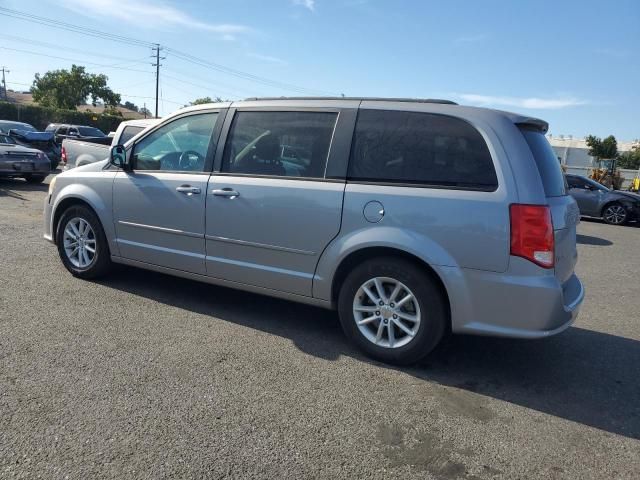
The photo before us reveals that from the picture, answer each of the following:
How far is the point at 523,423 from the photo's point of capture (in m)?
3.22

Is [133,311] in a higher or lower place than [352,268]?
lower

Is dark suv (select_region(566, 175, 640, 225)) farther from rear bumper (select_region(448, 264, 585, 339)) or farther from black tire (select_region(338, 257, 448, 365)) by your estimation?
black tire (select_region(338, 257, 448, 365))

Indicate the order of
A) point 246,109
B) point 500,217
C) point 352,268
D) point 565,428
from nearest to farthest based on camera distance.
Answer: point 565,428, point 500,217, point 352,268, point 246,109

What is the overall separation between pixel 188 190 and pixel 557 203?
9.82ft

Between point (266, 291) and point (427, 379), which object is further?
point (266, 291)

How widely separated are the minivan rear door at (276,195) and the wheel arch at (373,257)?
0.66 feet

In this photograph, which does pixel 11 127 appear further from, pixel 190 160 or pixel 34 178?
pixel 190 160

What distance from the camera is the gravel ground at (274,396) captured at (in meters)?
2.71

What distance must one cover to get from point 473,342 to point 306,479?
2.41 meters

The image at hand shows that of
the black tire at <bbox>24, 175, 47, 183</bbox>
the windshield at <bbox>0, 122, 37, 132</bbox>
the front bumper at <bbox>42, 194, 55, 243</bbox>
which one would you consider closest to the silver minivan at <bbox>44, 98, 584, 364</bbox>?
the front bumper at <bbox>42, 194, 55, 243</bbox>

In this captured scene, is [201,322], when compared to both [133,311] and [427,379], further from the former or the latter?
[427,379]

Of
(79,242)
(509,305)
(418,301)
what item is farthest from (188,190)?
(509,305)

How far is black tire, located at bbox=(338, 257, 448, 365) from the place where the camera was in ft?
12.1

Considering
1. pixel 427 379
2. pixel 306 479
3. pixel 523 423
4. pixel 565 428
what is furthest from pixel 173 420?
pixel 565 428
